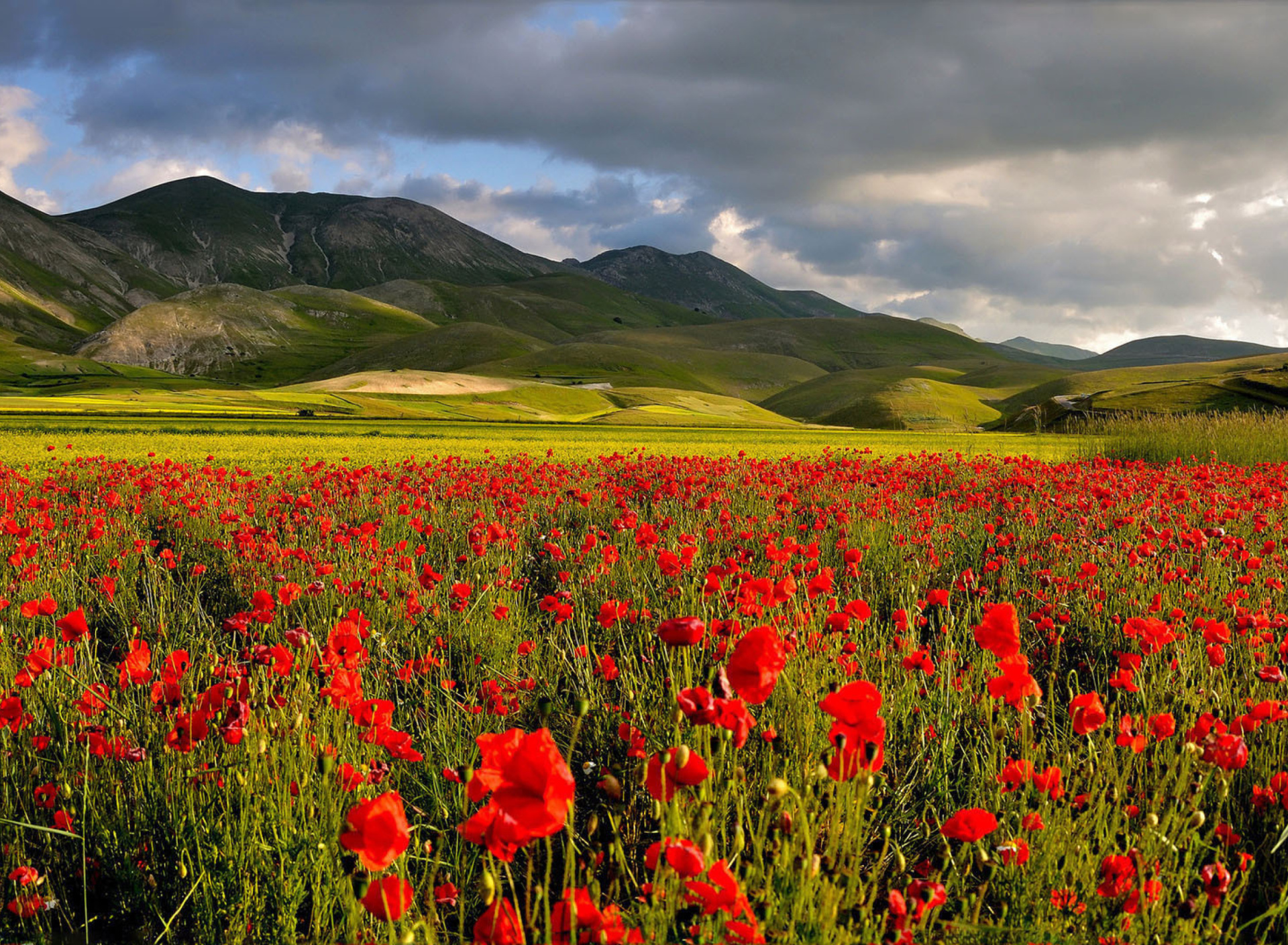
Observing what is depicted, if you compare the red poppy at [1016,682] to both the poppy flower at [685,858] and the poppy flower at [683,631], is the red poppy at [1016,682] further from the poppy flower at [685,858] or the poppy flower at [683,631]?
the poppy flower at [685,858]

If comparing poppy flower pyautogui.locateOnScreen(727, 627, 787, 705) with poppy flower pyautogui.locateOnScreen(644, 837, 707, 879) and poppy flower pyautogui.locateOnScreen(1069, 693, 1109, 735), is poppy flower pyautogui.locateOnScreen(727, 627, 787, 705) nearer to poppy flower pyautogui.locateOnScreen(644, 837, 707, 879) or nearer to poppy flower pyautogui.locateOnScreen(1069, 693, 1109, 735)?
poppy flower pyautogui.locateOnScreen(644, 837, 707, 879)

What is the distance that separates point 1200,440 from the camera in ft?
49.8

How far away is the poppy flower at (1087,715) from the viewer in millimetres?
2090

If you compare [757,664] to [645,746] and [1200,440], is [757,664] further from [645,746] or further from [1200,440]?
[1200,440]

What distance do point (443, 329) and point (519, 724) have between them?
171377 millimetres

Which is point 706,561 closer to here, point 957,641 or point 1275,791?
point 957,641

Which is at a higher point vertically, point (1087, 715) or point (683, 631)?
point (683, 631)

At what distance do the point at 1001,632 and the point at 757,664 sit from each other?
829 mm

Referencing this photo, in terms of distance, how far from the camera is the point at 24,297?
632 feet

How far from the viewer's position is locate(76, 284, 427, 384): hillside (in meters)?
148

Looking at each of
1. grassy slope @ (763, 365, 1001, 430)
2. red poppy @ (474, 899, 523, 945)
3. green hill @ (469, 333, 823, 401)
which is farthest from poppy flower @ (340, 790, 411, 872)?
green hill @ (469, 333, 823, 401)

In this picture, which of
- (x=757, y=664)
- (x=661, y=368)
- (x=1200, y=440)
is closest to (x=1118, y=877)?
(x=757, y=664)

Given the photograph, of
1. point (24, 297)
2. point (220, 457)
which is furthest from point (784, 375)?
point (24, 297)

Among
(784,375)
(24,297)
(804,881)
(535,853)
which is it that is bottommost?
(535,853)
